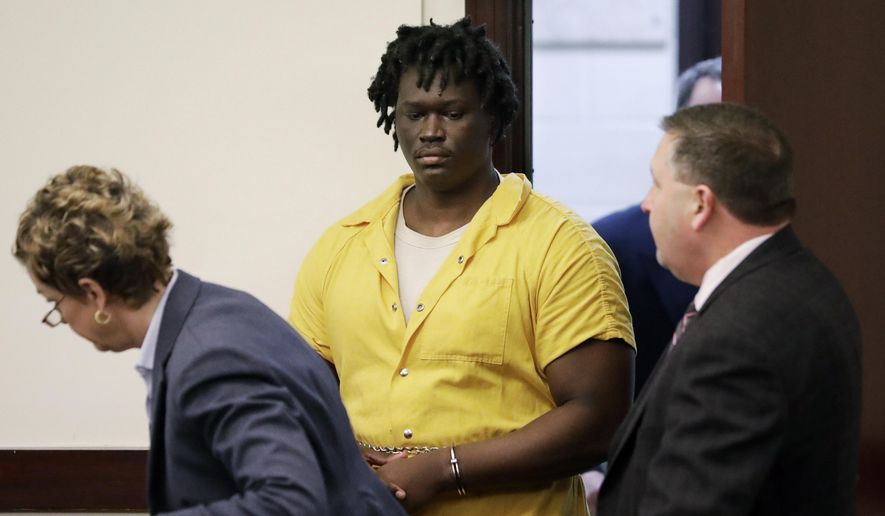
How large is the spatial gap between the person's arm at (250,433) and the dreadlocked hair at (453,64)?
0.94m

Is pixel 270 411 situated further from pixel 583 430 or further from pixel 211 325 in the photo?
pixel 583 430

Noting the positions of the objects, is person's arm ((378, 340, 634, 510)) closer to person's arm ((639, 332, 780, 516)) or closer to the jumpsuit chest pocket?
the jumpsuit chest pocket

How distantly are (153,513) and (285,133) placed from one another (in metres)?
1.59

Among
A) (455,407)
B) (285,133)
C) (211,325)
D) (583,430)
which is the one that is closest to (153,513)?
(211,325)

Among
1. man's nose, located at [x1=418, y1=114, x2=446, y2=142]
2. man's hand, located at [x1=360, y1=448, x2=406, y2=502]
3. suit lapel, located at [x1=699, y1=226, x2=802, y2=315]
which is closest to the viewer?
suit lapel, located at [x1=699, y1=226, x2=802, y2=315]

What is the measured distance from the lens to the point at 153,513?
5.76ft

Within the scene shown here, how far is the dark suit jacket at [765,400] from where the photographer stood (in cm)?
155

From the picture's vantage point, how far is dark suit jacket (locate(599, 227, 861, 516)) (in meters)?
1.55

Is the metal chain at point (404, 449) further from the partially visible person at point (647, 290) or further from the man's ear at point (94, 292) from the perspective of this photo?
the partially visible person at point (647, 290)

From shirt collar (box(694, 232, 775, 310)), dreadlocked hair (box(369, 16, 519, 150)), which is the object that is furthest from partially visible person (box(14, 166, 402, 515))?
dreadlocked hair (box(369, 16, 519, 150))

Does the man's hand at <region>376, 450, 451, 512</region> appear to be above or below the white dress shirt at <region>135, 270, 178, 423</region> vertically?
below

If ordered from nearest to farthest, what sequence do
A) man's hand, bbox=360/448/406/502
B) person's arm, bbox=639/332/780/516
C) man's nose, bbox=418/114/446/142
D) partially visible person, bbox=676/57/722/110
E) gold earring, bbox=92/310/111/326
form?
person's arm, bbox=639/332/780/516 → gold earring, bbox=92/310/111/326 → man's hand, bbox=360/448/406/502 → man's nose, bbox=418/114/446/142 → partially visible person, bbox=676/57/722/110

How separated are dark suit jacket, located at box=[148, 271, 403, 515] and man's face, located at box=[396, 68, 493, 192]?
0.68 metres

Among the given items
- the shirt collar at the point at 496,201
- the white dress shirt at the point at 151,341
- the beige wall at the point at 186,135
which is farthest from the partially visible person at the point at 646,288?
the white dress shirt at the point at 151,341
